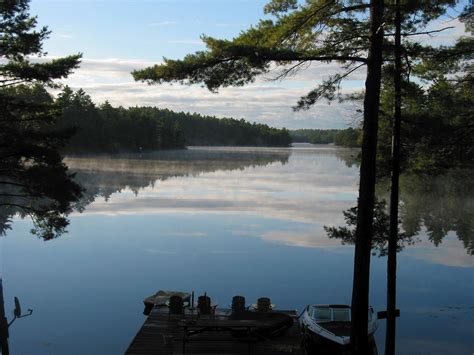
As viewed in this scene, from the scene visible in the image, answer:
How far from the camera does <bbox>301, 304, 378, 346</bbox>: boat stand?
15.7 metres

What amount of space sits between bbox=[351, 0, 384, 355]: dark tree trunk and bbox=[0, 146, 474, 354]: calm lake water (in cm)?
544

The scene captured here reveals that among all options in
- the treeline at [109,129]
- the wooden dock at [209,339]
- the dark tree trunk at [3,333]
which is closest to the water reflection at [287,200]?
the wooden dock at [209,339]

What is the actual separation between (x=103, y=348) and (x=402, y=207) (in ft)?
124

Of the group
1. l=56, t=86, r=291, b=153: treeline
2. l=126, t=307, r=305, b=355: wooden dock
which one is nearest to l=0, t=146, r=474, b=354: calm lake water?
l=126, t=307, r=305, b=355: wooden dock

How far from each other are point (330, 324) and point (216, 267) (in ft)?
35.5

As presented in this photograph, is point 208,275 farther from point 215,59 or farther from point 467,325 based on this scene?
point 215,59

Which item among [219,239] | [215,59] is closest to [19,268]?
[219,239]

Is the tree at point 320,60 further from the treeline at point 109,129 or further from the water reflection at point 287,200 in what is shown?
the treeline at point 109,129

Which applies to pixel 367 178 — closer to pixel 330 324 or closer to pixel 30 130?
pixel 330 324

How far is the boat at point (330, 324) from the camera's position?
51.4 feet

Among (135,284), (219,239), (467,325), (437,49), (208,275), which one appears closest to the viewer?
(437,49)

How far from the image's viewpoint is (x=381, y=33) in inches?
465

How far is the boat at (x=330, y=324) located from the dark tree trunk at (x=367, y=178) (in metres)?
3.39

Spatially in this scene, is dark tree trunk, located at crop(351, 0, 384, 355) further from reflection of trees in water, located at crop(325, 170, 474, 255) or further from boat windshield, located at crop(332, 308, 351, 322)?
reflection of trees in water, located at crop(325, 170, 474, 255)
